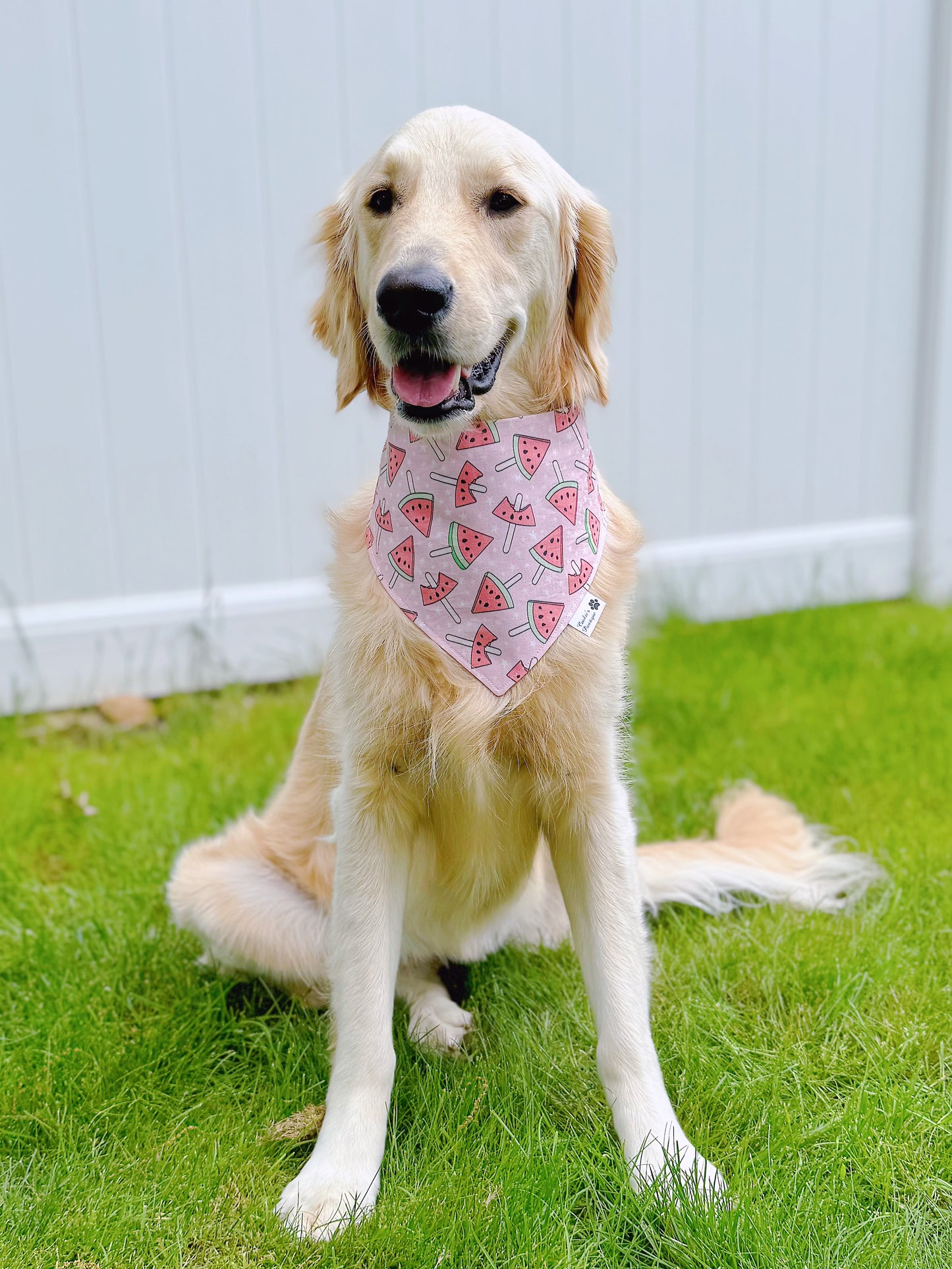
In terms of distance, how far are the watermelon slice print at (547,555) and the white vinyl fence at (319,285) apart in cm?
218

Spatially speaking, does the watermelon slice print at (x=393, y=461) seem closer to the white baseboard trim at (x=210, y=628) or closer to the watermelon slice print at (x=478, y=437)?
the watermelon slice print at (x=478, y=437)

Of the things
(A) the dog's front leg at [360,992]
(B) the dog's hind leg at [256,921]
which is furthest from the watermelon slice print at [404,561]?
(B) the dog's hind leg at [256,921]

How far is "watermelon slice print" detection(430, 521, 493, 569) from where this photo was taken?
1691 mm

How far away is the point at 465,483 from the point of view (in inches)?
66.5

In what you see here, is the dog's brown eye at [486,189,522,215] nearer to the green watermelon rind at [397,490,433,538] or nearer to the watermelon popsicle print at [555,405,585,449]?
the watermelon popsicle print at [555,405,585,449]

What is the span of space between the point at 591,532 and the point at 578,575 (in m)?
0.09

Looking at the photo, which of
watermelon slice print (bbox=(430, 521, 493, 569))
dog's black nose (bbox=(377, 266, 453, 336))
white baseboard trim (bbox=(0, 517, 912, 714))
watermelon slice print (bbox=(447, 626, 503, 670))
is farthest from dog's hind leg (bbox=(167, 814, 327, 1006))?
white baseboard trim (bbox=(0, 517, 912, 714))

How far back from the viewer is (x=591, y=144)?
12.9 feet

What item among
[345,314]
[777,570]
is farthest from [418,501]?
[777,570]

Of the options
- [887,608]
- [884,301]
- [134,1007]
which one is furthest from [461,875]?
[884,301]

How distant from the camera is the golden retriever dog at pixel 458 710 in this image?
157cm

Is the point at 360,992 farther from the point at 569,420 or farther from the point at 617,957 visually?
the point at 569,420

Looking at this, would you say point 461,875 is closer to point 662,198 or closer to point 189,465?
point 189,465

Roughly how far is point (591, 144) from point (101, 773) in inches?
109
